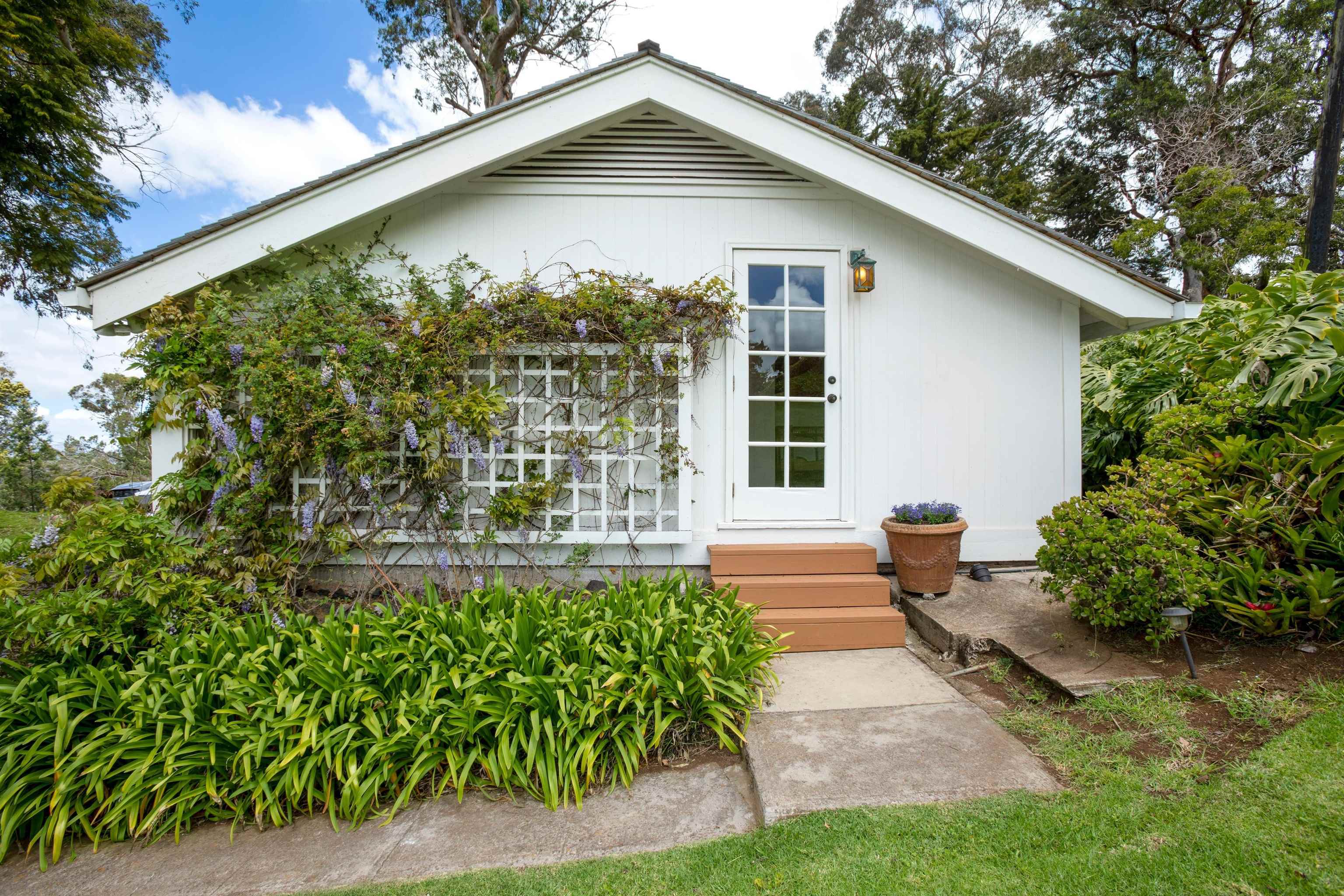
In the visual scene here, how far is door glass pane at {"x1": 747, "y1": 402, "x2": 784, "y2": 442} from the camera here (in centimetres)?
422

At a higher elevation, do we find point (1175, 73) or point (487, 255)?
point (1175, 73)

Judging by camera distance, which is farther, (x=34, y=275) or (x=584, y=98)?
(x=34, y=275)

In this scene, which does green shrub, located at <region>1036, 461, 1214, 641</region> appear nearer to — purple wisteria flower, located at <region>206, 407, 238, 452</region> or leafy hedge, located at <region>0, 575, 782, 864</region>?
leafy hedge, located at <region>0, 575, 782, 864</region>

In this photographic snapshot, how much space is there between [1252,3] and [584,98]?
1792cm

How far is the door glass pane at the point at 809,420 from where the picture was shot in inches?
167

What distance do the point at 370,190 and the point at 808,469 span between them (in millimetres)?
3729

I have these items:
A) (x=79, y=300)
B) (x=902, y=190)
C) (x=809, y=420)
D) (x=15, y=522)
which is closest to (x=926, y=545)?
(x=809, y=420)

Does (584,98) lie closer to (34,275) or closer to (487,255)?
(487,255)

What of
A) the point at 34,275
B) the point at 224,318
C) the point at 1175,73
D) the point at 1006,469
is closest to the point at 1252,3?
the point at 1175,73

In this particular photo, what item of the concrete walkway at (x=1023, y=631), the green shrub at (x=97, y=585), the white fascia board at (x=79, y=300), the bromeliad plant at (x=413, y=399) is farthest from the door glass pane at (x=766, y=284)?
the white fascia board at (x=79, y=300)

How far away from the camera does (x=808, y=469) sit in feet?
14.0

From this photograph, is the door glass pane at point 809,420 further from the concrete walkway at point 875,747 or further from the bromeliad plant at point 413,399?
the concrete walkway at point 875,747

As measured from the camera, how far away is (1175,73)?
531 inches

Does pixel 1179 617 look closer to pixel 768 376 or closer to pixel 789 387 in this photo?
pixel 789 387
